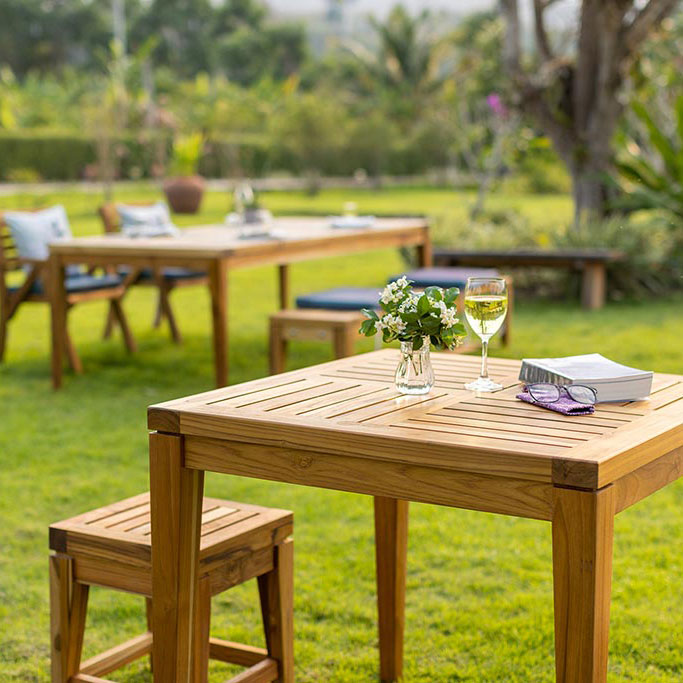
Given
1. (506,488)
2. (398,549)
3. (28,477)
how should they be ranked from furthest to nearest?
1. (28,477)
2. (398,549)
3. (506,488)

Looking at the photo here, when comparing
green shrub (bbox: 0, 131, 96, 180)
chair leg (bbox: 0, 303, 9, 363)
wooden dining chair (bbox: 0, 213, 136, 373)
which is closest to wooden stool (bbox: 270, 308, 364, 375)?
wooden dining chair (bbox: 0, 213, 136, 373)

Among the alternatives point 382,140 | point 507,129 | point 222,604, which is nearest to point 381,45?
point 382,140

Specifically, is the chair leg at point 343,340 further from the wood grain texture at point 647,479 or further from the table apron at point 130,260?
the wood grain texture at point 647,479

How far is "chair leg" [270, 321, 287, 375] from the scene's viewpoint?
21.5ft

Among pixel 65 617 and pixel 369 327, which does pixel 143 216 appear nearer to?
pixel 65 617

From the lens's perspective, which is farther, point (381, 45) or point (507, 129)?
point (381, 45)

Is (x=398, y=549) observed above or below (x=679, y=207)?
below

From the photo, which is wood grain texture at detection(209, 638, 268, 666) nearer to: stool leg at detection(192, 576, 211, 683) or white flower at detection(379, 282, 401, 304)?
stool leg at detection(192, 576, 211, 683)

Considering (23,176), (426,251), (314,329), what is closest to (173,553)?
(314,329)

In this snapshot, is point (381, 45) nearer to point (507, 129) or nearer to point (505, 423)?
point (507, 129)

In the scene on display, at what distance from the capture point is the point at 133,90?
2684 cm

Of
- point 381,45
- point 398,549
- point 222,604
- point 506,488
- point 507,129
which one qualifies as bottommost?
point 222,604

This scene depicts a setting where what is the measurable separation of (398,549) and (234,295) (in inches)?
314

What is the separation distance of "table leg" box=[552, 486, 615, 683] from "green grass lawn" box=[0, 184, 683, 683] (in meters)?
1.10
